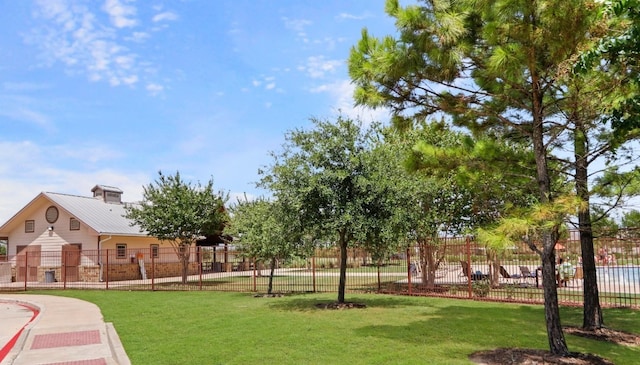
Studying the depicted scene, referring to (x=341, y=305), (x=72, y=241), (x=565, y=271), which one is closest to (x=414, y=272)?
(x=565, y=271)

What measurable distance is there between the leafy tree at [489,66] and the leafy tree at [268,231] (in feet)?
19.4

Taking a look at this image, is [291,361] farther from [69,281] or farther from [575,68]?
[69,281]

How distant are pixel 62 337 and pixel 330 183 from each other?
7.34 meters

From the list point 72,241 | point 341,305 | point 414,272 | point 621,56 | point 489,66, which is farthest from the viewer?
point 72,241

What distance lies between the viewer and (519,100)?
889 cm

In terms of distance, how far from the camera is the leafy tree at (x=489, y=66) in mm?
6988

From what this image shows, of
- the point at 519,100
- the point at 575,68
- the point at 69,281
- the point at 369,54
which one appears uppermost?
the point at 369,54

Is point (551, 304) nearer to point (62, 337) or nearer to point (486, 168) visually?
point (486, 168)

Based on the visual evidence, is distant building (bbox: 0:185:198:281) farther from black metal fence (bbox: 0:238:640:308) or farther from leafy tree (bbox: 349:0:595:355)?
leafy tree (bbox: 349:0:595:355)

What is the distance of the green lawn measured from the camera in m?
8.12

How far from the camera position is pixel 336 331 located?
10258mm

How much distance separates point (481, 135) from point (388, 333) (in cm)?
436

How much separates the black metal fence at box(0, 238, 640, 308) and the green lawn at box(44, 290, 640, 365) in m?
1.63

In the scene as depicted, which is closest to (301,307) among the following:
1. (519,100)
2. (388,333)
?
(388,333)
